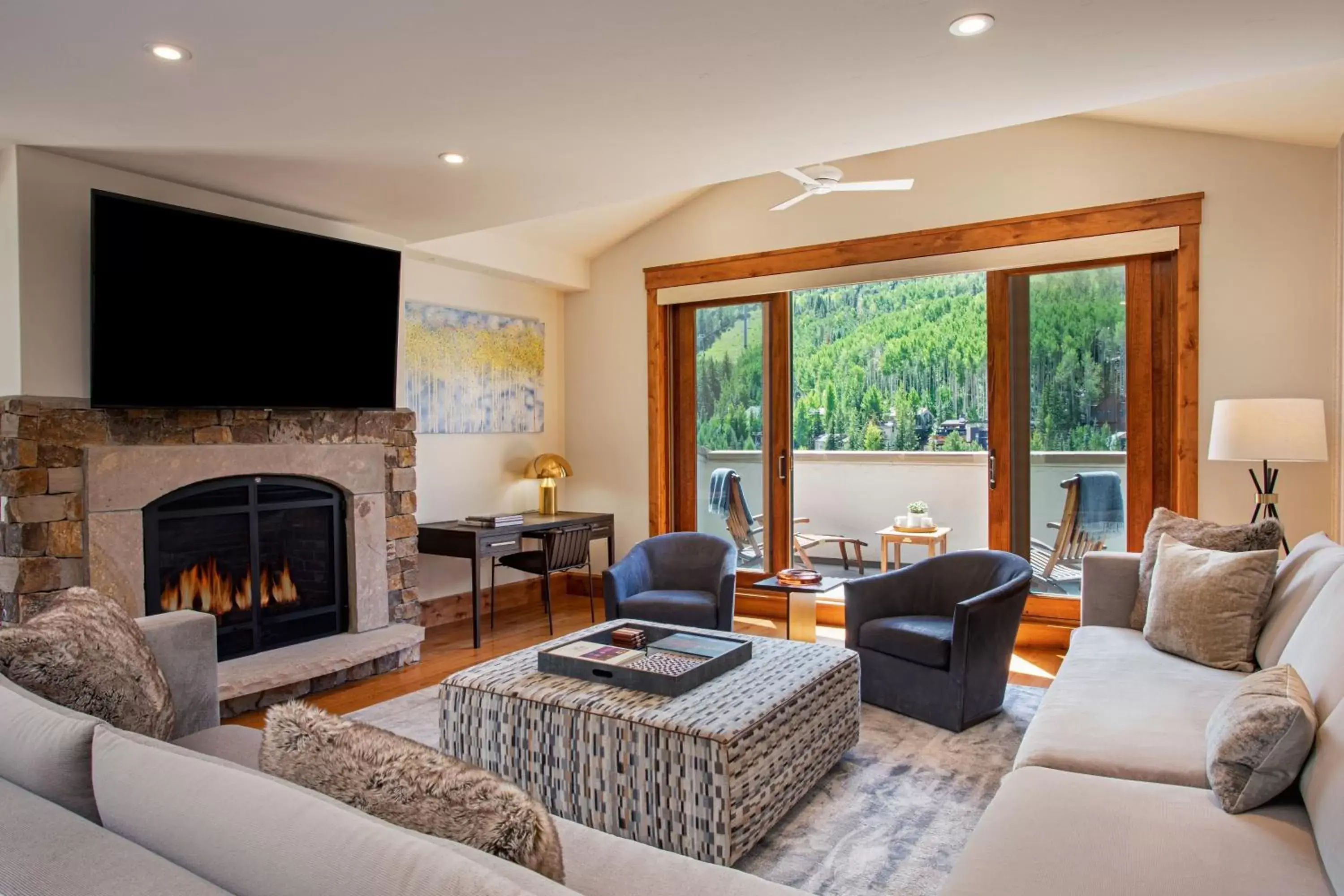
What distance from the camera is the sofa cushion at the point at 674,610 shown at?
4262 millimetres

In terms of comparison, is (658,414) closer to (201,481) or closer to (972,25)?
(201,481)

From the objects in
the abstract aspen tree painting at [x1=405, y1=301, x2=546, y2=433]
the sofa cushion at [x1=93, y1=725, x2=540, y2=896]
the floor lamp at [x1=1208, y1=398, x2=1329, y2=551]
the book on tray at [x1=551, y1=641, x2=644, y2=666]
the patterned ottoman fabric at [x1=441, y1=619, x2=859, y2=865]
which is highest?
the abstract aspen tree painting at [x1=405, y1=301, x2=546, y2=433]

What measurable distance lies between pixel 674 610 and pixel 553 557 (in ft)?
4.05

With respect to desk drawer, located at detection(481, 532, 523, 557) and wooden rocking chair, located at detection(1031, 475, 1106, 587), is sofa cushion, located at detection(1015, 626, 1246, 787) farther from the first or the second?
desk drawer, located at detection(481, 532, 523, 557)

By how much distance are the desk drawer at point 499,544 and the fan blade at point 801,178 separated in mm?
2579

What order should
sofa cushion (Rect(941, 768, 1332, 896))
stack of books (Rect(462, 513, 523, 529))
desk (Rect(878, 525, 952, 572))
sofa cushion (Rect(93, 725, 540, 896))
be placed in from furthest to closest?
desk (Rect(878, 525, 952, 572)) < stack of books (Rect(462, 513, 523, 529)) < sofa cushion (Rect(941, 768, 1332, 896)) < sofa cushion (Rect(93, 725, 540, 896))

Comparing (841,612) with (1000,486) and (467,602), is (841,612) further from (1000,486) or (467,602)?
(467,602)

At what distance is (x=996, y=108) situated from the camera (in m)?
3.04

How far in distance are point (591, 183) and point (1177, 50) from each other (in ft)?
7.59

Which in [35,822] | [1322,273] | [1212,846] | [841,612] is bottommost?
[841,612]

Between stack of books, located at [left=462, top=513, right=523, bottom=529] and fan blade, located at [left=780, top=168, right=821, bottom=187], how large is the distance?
256cm

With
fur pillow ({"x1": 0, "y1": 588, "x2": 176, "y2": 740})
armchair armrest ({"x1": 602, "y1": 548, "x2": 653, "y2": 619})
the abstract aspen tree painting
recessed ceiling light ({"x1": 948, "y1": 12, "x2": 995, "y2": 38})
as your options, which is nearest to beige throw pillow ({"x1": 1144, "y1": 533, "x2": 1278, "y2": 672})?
recessed ceiling light ({"x1": 948, "y1": 12, "x2": 995, "y2": 38})

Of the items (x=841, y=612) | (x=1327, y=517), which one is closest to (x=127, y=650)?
(x=841, y=612)

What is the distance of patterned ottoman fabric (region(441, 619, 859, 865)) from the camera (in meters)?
2.31
